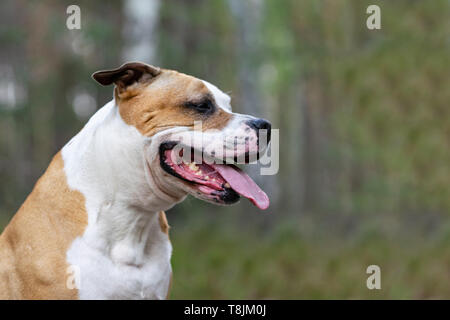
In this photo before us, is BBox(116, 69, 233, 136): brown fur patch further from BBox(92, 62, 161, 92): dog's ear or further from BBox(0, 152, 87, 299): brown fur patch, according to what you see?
BBox(0, 152, 87, 299): brown fur patch

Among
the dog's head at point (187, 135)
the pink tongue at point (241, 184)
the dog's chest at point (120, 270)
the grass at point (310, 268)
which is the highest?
the dog's head at point (187, 135)

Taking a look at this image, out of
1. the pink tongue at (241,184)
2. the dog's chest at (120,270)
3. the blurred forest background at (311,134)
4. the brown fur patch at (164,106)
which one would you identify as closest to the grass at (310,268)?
the blurred forest background at (311,134)

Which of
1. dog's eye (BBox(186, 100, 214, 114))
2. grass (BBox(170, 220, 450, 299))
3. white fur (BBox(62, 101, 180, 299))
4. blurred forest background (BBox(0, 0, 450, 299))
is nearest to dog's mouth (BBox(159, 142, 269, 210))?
white fur (BBox(62, 101, 180, 299))

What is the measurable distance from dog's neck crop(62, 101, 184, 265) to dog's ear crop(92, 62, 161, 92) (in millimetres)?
206

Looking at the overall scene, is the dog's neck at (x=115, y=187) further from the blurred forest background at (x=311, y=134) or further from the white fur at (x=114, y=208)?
the blurred forest background at (x=311, y=134)

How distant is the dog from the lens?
3.04 m

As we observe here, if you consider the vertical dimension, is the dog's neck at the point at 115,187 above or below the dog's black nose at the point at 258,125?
below

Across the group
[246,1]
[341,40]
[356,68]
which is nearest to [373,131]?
[356,68]

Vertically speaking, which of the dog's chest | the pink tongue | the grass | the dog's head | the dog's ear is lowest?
the grass

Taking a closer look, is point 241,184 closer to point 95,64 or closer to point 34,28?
point 95,64

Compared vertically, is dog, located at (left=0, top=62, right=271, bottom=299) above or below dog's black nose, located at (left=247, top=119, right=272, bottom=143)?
below

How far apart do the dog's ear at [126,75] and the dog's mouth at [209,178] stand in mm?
463

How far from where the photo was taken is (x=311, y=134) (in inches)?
543

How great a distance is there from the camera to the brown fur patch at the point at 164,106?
314 cm
